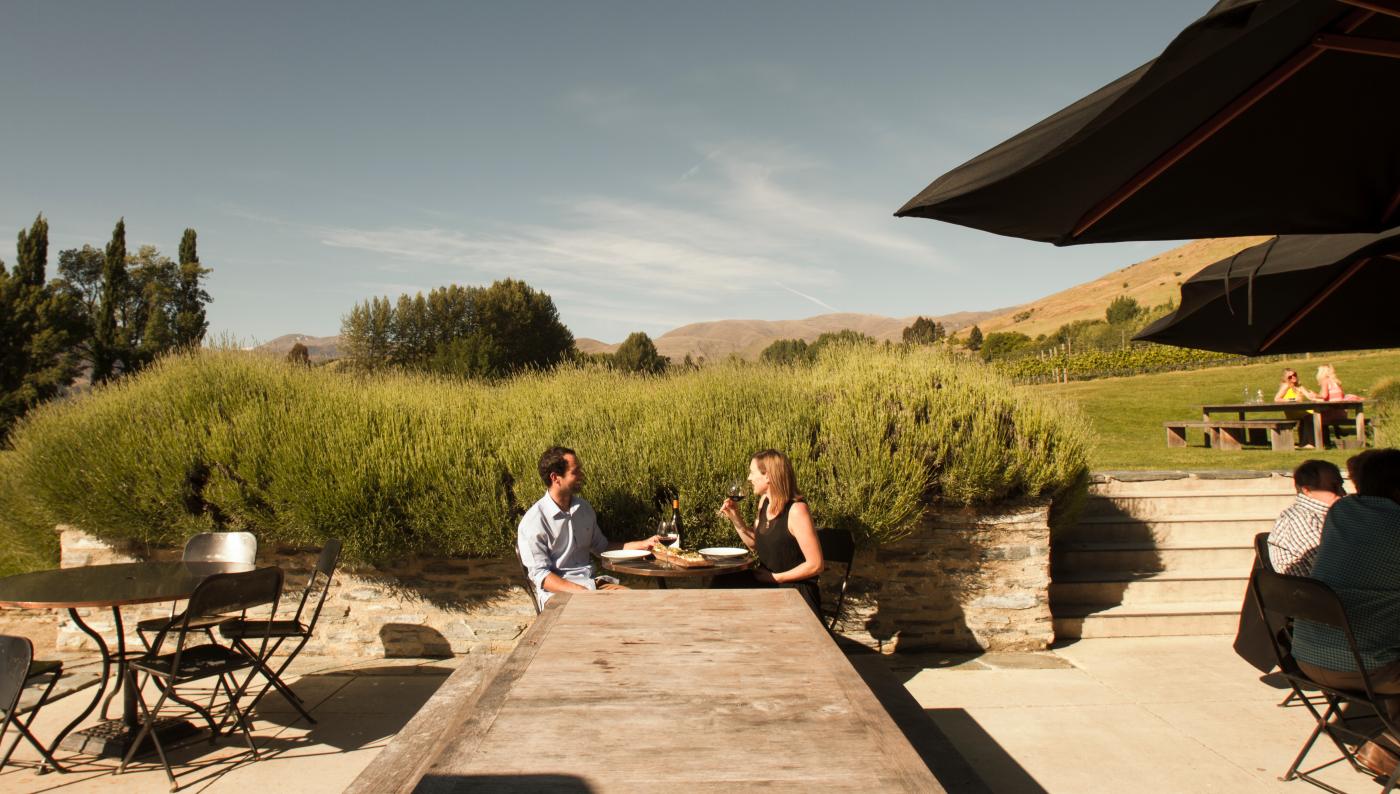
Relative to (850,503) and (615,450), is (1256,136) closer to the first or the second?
(850,503)

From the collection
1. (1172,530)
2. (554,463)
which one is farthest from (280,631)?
(1172,530)

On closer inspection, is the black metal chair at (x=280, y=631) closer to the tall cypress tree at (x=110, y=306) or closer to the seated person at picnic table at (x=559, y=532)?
the seated person at picnic table at (x=559, y=532)

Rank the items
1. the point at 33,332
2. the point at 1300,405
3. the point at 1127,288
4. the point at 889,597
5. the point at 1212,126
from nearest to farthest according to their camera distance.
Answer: the point at 1212,126 < the point at 889,597 < the point at 1300,405 < the point at 33,332 < the point at 1127,288

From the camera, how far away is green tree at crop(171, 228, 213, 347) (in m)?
50.5

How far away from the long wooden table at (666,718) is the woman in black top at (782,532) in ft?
4.80

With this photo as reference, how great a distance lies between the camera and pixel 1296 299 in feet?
14.2

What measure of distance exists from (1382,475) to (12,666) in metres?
5.32

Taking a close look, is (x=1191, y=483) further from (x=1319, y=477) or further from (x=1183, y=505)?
(x=1319, y=477)

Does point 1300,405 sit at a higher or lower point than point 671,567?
higher

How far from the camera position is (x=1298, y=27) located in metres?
2.08

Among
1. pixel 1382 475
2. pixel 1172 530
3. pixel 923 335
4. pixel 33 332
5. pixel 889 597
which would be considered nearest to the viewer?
pixel 1382 475

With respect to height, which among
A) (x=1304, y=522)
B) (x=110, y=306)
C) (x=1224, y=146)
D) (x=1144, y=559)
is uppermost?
(x=110, y=306)

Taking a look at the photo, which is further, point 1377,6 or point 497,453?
point 497,453

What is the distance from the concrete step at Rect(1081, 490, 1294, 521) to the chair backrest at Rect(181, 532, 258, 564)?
6.56m
